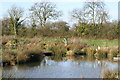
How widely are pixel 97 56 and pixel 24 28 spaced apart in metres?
10.2

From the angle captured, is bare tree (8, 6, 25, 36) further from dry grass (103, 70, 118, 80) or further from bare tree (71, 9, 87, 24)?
dry grass (103, 70, 118, 80)

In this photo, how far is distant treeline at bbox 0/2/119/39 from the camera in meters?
17.9

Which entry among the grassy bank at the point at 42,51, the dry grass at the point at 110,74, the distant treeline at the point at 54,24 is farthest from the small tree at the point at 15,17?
the dry grass at the point at 110,74

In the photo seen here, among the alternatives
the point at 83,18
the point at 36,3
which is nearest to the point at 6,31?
the point at 36,3

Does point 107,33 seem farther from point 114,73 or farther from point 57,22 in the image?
point 114,73

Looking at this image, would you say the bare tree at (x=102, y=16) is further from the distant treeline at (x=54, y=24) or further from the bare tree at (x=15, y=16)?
the bare tree at (x=15, y=16)

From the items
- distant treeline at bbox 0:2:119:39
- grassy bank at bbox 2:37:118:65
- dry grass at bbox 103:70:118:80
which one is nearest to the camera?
dry grass at bbox 103:70:118:80

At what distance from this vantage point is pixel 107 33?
16.7 metres

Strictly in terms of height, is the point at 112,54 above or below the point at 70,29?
below

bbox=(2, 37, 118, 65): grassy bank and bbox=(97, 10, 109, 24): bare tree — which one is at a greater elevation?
bbox=(97, 10, 109, 24): bare tree

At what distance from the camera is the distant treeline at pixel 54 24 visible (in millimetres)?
17906

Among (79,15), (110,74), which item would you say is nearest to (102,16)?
(79,15)

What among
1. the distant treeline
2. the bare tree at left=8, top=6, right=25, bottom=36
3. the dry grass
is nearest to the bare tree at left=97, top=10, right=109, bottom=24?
the distant treeline

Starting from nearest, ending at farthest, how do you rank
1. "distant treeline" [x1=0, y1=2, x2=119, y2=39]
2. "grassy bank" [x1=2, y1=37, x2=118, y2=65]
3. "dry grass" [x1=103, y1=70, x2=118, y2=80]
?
"dry grass" [x1=103, y1=70, x2=118, y2=80] < "grassy bank" [x1=2, y1=37, x2=118, y2=65] < "distant treeline" [x1=0, y1=2, x2=119, y2=39]
